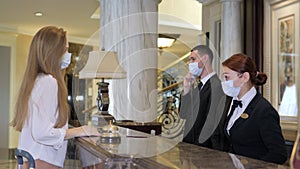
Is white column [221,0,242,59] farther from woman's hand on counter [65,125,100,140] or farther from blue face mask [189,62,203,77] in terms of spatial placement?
woman's hand on counter [65,125,100,140]

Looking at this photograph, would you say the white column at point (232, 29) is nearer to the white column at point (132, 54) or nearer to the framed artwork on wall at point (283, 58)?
→ the framed artwork on wall at point (283, 58)

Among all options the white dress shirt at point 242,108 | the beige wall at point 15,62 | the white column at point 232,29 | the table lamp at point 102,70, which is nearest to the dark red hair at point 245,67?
the white dress shirt at point 242,108

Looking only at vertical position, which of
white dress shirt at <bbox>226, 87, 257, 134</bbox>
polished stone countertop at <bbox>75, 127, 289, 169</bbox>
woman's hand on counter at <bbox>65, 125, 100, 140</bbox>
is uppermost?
white dress shirt at <bbox>226, 87, 257, 134</bbox>

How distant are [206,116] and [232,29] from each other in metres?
3.10

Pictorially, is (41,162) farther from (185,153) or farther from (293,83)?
(293,83)

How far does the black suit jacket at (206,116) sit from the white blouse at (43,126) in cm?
80

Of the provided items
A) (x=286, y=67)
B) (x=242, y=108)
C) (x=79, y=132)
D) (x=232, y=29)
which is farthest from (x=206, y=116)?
(x=232, y=29)

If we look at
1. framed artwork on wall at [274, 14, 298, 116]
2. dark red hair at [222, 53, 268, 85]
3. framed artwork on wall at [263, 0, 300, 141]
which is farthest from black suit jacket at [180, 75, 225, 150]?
framed artwork on wall at [274, 14, 298, 116]

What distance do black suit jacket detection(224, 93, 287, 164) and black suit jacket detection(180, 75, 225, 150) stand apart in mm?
163

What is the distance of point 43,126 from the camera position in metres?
1.79

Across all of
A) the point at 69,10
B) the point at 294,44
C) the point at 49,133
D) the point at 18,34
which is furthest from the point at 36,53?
the point at 18,34

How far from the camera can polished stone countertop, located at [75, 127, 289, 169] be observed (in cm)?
130

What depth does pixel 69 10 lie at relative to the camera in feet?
22.1

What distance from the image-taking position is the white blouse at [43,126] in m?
1.80
